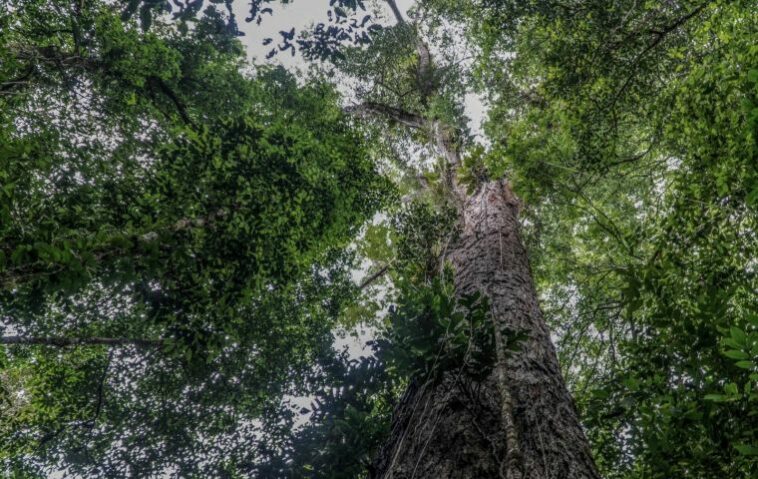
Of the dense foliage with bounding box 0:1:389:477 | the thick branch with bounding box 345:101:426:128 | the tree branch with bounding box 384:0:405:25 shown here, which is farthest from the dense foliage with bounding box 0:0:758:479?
the tree branch with bounding box 384:0:405:25

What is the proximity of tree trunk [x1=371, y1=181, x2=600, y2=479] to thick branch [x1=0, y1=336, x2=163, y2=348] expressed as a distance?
15.3ft

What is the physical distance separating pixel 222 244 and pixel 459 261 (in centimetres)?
316

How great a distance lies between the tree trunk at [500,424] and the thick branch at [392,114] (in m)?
8.63

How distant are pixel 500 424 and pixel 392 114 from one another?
35.5ft

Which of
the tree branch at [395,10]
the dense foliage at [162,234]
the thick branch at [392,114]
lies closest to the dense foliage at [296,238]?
the dense foliage at [162,234]

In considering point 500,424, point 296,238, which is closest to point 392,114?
point 296,238

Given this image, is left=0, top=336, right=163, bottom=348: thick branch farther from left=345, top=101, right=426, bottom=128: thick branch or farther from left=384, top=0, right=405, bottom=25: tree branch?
left=384, top=0, right=405, bottom=25: tree branch

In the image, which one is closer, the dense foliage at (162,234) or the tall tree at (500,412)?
the tall tree at (500,412)

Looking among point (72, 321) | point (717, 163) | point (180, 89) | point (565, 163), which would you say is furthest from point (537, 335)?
point (72, 321)

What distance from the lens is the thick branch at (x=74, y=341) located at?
17.7ft

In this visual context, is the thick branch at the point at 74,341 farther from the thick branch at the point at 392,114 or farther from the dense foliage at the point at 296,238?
the thick branch at the point at 392,114

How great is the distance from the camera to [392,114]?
40.3 ft

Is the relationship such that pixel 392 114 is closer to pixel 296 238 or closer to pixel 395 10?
pixel 395 10

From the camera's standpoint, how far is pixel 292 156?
546 cm
